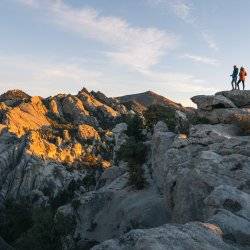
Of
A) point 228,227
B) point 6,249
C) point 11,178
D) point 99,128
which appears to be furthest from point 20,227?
point 99,128

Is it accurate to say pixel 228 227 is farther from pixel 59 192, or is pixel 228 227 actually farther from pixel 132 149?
pixel 59 192

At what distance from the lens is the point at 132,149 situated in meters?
50.8

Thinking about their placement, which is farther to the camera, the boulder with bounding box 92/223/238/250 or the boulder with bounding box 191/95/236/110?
the boulder with bounding box 191/95/236/110

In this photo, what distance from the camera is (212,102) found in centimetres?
4684

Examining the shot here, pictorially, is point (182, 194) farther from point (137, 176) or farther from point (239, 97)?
point (239, 97)

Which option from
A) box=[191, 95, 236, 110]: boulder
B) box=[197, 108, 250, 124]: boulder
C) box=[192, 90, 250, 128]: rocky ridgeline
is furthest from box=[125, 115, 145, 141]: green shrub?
box=[197, 108, 250, 124]: boulder

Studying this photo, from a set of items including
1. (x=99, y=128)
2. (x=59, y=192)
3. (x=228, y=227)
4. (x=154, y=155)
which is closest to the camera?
(x=228, y=227)

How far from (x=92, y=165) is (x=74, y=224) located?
4241 inches

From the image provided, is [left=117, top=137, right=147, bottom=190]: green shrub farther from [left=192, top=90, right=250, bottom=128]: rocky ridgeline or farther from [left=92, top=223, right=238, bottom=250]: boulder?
[left=92, top=223, right=238, bottom=250]: boulder

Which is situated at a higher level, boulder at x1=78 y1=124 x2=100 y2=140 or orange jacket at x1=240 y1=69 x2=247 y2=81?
orange jacket at x1=240 y1=69 x2=247 y2=81

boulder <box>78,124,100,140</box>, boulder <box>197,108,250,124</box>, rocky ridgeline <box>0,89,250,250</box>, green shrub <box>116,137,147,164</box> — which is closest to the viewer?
rocky ridgeline <box>0,89,250,250</box>

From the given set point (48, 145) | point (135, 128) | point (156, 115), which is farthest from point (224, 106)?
point (48, 145)

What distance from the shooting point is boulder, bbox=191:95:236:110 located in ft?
153

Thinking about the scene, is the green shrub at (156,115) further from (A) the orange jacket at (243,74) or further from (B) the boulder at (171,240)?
(B) the boulder at (171,240)
